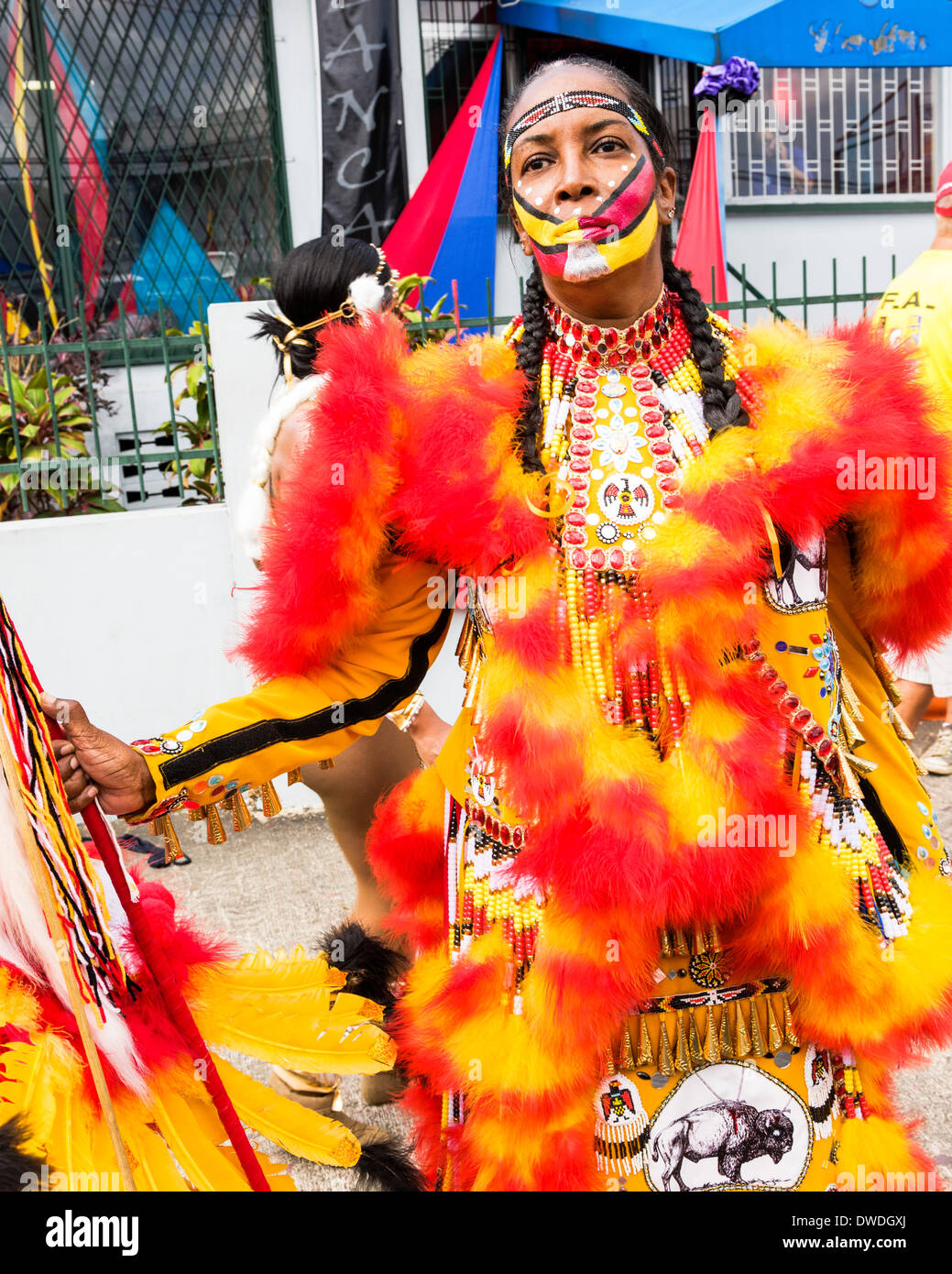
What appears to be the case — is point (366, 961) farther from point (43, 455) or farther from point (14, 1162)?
point (43, 455)

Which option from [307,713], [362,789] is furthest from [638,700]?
[362,789]

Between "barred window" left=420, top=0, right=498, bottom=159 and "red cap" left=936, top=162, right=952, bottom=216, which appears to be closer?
"red cap" left=936, top=162, right=952, bottom=216

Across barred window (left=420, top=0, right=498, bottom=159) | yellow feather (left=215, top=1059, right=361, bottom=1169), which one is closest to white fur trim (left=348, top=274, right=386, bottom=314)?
yellow feather (left=215, top=1059, right=361, bottom=1169)

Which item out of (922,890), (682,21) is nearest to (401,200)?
(682,21)

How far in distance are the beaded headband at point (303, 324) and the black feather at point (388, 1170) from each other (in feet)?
6.67

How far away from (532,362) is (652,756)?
0.64 m

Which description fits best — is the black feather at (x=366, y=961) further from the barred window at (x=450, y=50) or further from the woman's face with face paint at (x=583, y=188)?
the barred window at (x=450, y=50)

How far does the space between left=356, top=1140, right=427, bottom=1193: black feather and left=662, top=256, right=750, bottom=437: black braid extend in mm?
1530

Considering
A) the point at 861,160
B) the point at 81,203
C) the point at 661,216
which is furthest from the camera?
the point at 861,160

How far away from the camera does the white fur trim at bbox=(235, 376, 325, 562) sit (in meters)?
2.98

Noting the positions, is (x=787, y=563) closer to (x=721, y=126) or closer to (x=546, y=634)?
(x=546, y=634)

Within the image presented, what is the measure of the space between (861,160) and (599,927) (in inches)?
361

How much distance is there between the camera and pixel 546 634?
5.21 ft

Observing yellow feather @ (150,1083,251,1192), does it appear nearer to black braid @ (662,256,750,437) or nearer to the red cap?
black braid @ (662,256,750,437)
